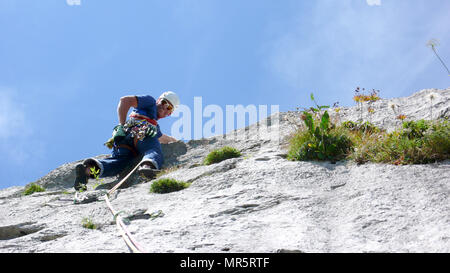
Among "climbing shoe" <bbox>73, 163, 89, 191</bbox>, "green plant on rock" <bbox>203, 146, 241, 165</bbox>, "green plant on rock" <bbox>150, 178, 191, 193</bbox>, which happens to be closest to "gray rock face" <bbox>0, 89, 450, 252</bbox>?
"green plant on rock" <bbox>150, 178, 191, 193</bbox>

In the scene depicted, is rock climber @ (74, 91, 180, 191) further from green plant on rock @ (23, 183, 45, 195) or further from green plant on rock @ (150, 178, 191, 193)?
green plant on rock @ (150, 178, 191, 193)

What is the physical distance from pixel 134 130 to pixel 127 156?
57 centimetres

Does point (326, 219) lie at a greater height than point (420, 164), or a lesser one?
lesser

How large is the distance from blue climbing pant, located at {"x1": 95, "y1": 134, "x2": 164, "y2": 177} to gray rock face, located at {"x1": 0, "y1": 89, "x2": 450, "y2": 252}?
144 cm

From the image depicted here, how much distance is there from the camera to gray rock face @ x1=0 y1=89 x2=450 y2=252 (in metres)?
3.17

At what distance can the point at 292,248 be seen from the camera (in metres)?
3.01

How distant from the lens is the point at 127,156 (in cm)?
839

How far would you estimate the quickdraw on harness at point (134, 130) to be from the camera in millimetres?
8336

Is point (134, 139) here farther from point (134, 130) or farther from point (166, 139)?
point (166, 139)

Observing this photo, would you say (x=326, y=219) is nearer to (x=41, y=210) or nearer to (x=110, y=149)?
(x=41, y=210)

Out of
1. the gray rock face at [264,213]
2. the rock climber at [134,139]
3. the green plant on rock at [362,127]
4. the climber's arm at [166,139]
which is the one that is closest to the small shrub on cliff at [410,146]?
the gray rock face at [264,213]

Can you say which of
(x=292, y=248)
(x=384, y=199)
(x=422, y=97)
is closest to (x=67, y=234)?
(x=292, y=248)

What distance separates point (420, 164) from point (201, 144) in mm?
5336

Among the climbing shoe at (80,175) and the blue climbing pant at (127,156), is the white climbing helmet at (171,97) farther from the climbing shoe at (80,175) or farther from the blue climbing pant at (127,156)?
the climbing shoe at (80,175)
